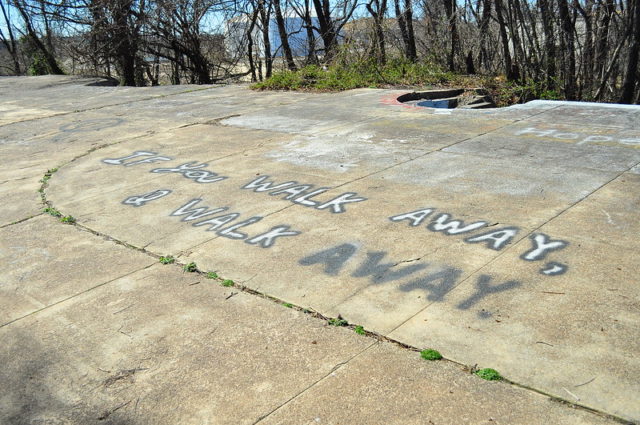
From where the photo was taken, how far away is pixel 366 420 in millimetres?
2863

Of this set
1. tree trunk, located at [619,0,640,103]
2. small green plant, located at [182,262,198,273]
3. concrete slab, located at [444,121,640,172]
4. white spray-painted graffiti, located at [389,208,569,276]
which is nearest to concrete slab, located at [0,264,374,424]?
small green plant, located at [182,262,198,273]

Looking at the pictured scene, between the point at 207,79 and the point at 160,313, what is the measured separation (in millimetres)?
19117

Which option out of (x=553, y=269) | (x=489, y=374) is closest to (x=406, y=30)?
(x=553, y=269)

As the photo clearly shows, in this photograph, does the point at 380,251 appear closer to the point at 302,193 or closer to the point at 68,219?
the point at 302,193

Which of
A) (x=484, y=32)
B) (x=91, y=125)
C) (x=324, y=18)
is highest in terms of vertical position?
(x=324, y=18)

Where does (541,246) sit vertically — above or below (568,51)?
below

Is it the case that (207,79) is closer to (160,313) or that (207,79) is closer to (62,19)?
(62,19)

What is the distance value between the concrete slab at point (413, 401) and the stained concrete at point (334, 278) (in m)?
0.01

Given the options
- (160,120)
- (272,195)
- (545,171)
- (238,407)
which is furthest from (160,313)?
(160,120)

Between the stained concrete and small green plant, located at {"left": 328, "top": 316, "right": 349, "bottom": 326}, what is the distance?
2.2 inches

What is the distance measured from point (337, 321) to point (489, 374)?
1.00m

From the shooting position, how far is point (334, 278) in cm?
436

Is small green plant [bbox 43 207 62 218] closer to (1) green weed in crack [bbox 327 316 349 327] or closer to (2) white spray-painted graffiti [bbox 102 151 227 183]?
(2) white spray-painted graffiti [bbox 102 151 227 183]

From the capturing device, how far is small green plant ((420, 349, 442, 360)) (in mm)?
3314
